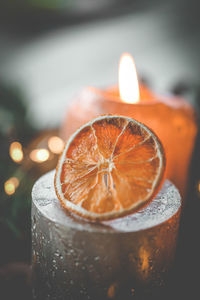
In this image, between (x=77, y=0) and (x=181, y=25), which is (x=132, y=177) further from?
(x=77, y=0)

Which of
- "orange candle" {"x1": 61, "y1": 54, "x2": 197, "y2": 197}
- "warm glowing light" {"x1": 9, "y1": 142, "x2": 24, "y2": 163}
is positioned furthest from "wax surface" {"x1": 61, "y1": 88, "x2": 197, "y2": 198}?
"warm glowing light" {"x1": 9, "y1": 142, "x2": 24, "y2": 163}

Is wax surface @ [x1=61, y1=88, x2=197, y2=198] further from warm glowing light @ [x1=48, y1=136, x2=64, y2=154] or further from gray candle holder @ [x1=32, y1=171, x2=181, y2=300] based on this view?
gray candle holder @ [x1=32, y1=171, x2=181, y2=300]

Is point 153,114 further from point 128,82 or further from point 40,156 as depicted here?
point 40,156

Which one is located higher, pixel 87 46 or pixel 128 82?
pixel 87 46

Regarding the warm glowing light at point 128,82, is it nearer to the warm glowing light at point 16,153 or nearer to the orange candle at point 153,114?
the orange candle at point 153,114

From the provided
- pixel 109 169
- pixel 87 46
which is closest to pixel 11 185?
pixel 109 169

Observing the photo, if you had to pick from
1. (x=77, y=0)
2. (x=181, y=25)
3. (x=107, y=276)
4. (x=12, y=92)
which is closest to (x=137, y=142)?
(x=107, y=276)
